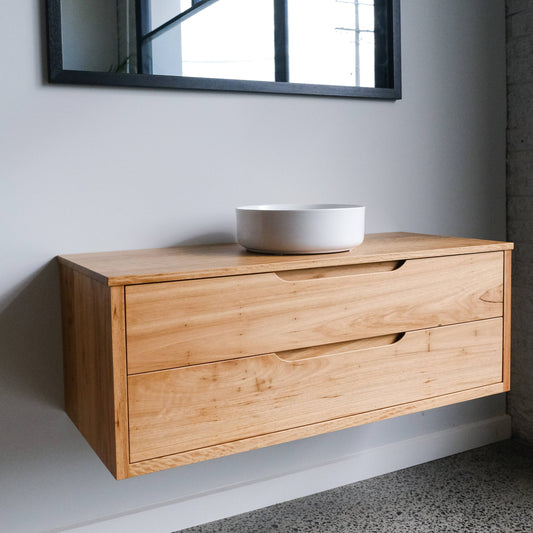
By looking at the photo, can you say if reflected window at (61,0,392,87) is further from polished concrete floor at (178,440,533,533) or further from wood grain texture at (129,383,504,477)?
polished concrete floor at (178,440,533,533)

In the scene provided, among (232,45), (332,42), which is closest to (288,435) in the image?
(232,45)

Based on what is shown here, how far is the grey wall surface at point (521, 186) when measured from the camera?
1.86 metres

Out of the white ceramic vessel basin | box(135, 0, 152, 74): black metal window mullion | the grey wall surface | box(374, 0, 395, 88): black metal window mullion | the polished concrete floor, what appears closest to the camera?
the white ceramic vessel basin

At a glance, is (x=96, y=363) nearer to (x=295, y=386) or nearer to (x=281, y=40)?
(x=295, y=386)

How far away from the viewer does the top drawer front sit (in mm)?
1094

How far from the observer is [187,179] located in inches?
59.5

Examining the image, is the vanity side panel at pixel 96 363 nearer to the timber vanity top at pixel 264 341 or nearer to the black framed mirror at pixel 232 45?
the timber vanity top at pixel 264 341

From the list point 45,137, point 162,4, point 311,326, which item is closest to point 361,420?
point 311,326

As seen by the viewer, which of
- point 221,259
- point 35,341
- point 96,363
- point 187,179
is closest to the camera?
point 96,363

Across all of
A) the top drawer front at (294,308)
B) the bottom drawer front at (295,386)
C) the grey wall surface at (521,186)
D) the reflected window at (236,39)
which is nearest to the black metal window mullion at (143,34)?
the reflected window at (236,39)

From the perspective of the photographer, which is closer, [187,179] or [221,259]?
[221,259]

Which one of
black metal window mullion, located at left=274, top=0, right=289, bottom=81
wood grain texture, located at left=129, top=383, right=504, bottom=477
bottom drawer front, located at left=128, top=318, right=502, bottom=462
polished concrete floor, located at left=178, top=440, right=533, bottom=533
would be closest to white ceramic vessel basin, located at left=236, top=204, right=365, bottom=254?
bottom drawer front, located at left=128, top=318, right=502, bottom=462

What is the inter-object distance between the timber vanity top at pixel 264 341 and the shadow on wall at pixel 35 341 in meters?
0.04

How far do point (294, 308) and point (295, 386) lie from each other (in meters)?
0.15
